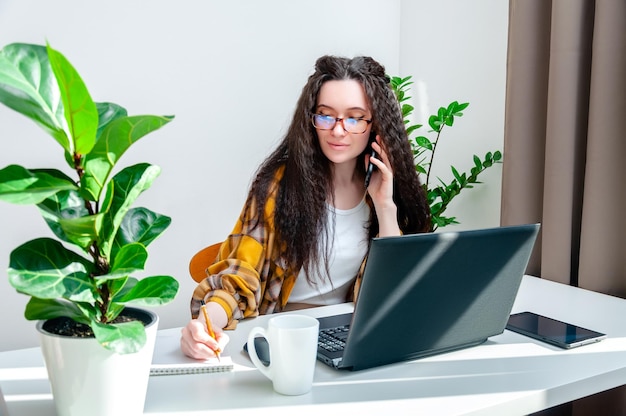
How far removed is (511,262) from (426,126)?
1774mm

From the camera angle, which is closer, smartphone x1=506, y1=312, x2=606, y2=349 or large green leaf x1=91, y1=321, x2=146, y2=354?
large green leaf x1=91, y1=321, x2=146, y2=354

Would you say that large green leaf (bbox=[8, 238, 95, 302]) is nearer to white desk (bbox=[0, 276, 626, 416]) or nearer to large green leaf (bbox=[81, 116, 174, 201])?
large green leaf (bbox=[81, 116, 174, 201])

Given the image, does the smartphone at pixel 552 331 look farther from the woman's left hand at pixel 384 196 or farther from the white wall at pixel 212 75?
the white wall at pixel 212 75

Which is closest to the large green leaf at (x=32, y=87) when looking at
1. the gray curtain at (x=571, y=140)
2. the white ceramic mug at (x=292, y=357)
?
the white ceramic mug at (x=292, y=357)

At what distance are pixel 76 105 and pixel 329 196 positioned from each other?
1.02 meters

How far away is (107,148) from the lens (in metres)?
0.78

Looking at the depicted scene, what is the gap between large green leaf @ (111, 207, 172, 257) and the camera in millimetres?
855

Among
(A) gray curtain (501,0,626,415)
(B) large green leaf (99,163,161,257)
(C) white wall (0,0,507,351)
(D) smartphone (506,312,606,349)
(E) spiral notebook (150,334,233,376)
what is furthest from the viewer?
(C) white wall (0,0,507,351)

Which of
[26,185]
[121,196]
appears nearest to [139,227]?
[121,196]

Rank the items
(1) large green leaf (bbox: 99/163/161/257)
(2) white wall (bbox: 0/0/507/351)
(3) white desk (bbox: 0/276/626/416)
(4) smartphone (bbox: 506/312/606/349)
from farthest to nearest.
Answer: (2) white wall (bbox: 0/0/507/351)
(4) smartphone (bbox: 506/312/606/349)
(3) white desk (bbox: 0/276/626/416)
(1) large green leaf (bbox: 99/163/161/257)

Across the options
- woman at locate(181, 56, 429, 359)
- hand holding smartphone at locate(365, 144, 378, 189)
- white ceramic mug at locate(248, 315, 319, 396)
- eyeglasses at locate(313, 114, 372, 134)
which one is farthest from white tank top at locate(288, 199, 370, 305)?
white ceramic mug at locate(248, 315, 319, 396)

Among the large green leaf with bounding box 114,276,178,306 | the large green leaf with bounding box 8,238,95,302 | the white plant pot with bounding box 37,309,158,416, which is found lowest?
the white plant pot with bounding box 37,309,158,416

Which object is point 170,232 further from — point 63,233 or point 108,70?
point 63,233

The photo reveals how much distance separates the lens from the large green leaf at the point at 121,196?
80 cm
